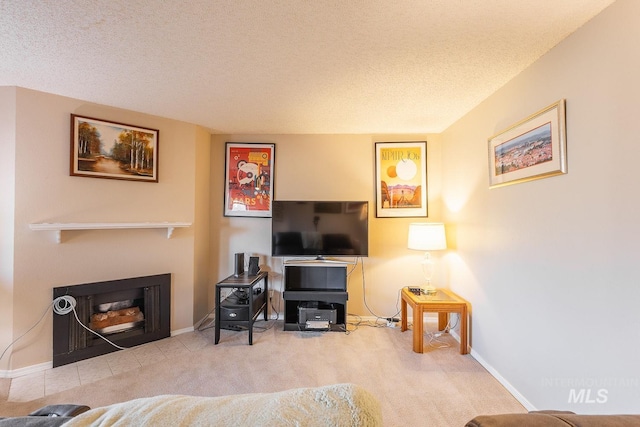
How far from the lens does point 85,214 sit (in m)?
2.36

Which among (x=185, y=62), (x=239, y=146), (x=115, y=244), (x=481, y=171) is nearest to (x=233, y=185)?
(x=239, y=146)

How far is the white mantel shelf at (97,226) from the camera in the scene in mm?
2080

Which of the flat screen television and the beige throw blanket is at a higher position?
the flat screen television

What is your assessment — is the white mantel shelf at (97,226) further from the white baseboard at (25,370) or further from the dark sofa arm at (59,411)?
the dark sofa arm at (59,411)

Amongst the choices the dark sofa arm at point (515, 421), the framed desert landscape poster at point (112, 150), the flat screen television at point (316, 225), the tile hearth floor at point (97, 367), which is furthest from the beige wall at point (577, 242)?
the framed desert landscape poster at point (112, 150)

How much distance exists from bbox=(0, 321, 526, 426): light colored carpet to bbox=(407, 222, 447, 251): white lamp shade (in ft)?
3.29

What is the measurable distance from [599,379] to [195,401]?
1.91 metres

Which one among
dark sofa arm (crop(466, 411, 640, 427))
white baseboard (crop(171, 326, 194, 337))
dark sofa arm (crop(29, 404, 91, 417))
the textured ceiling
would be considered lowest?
white baseboard (crop(171, 326, 194, 337))

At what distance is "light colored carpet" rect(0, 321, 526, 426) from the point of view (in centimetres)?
173

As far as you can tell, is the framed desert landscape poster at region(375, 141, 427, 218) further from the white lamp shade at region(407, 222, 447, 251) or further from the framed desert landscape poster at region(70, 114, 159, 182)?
the framed desert landscape poster at region(70, 114, 159, 182)

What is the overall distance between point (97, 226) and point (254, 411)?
259 centimetres

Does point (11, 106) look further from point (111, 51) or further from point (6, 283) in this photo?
point (6, 283)

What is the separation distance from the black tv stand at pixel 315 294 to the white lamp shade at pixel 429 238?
0.85 m

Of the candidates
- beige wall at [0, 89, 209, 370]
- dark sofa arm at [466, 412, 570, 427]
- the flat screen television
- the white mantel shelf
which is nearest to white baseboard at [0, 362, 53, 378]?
beige wall at [0, 89, 209, 370]
